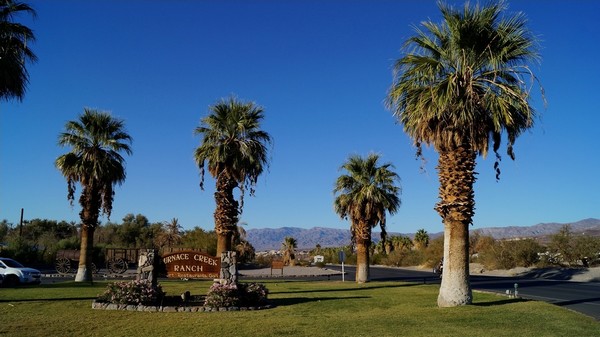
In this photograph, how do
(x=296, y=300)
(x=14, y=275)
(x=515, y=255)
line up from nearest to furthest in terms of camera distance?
(x=296, y=300), (x=14, y=275), (x=515, y=255)

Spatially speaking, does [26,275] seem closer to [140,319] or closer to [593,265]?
[140,319]

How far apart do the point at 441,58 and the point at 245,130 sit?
1082cm

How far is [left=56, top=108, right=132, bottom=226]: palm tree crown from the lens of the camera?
97.7 feet

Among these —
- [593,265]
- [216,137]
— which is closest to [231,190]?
[216,137]

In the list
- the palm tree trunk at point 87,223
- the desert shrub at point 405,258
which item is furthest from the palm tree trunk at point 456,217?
the desert shrub at point 405,258

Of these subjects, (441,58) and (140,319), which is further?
(441,58)

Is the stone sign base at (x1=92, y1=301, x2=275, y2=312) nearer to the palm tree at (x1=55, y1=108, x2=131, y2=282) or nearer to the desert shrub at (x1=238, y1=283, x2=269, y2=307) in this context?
the desert shrub at (x1=238, y1=283, x2=269, y2=307)

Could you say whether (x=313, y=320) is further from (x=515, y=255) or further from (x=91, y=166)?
(x=515, y=255)

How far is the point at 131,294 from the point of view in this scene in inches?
707

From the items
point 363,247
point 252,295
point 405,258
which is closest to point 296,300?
point 252,295

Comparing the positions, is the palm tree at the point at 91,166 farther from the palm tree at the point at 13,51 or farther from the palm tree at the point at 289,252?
the palm tree at the point at 289,252

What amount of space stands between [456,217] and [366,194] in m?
12.8

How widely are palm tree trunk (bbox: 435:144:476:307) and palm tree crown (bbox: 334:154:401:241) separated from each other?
12174 millimetres

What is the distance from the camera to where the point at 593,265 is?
4950 centimetres
